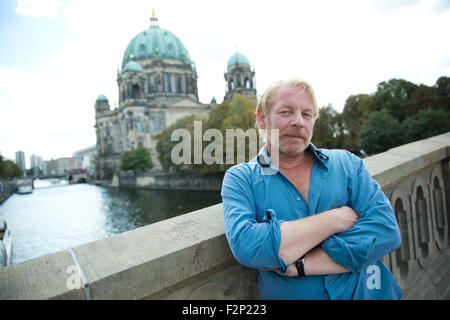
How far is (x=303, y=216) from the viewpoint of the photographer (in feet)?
4.39

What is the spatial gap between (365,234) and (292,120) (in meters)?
0.63

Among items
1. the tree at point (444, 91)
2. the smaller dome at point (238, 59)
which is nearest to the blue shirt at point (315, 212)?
the tree at point (444, 91)

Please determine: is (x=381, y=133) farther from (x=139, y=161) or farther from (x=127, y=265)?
(x=139, y=161)

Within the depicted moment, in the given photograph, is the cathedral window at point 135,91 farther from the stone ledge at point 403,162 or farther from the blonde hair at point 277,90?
the blonde hair at point 277,90

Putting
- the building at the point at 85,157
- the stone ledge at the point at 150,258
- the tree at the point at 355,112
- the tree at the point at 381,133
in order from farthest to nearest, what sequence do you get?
1. the building at the point at 85,157
2. the tree at the point at 355,112
3. the tree at the point at 381,133
4. the stone ledge at the point at 150,258

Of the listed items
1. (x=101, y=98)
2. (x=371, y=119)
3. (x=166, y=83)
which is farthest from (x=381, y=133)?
(x=101, y=98)

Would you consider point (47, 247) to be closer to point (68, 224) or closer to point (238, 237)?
point (68, 224)

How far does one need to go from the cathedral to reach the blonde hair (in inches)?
2023

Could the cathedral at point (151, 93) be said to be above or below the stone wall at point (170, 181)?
above

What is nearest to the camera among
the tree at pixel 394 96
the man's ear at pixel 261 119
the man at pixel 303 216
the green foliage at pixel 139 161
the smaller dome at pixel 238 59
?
the man at pixel 303 216

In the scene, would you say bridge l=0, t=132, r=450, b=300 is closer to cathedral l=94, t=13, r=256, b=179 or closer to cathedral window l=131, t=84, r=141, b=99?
cathedral l=94, t=13, r=256, b=179

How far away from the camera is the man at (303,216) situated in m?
1.19

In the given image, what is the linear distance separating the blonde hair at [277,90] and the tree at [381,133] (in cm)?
2713
